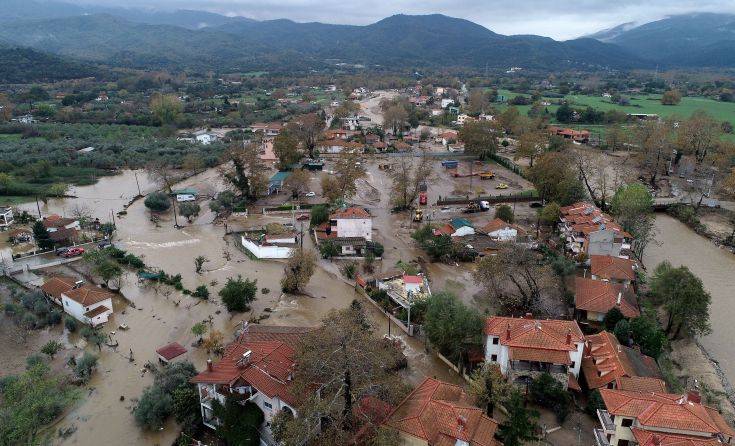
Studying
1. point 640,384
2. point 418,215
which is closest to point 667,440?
point 640,384

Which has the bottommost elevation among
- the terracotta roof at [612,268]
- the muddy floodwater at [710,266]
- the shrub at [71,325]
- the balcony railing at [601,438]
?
the muddy floodwater at [710,266]

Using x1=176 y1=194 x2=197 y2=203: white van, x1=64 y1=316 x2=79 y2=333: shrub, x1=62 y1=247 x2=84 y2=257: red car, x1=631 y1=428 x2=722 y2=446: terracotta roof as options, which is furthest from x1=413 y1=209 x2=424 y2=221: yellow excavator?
x1=631 y1=428 x2=722 y2=446: terracotta roof

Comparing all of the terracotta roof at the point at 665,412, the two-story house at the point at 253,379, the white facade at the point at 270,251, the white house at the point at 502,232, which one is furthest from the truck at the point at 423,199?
the terracotta roof at the point at 665,412

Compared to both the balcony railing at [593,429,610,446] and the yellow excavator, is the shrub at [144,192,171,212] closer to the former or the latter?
the yellow excavator

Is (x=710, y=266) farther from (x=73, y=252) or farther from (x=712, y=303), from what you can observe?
(x=73, y=252)

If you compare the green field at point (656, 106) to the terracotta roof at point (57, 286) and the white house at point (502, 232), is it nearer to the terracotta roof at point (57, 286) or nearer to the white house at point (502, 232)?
the white house at point (502, 232)

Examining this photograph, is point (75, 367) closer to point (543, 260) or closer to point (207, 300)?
point (207, 300)

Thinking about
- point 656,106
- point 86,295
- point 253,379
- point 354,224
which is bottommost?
point 86,295

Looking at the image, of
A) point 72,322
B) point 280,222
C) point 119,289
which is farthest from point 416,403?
point 280,222
